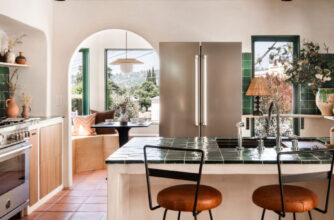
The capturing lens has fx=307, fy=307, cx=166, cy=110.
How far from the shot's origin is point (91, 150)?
17.9ft

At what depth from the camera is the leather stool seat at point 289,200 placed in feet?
6.08

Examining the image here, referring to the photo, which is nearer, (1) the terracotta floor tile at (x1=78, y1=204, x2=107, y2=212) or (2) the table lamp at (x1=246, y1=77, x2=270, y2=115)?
(1) the terracotta floor tile at (x1=78, y1=204, x2=107, y2=212)

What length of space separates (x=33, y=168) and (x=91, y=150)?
191cm

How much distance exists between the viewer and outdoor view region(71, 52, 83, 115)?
6.46 metres

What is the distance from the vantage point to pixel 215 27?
4.42 m

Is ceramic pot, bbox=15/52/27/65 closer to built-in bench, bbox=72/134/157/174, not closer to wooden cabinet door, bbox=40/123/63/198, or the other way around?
wooden cabinet door, bbox=40/123/63/198

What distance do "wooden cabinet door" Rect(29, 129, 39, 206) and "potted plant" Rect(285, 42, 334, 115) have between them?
11.4ft

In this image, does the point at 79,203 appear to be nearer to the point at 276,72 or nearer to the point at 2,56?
the point at 2,56

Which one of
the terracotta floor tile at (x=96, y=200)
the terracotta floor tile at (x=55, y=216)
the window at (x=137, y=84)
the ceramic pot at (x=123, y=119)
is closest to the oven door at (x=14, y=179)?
the terracotta floor tile at (x=55, y=216)

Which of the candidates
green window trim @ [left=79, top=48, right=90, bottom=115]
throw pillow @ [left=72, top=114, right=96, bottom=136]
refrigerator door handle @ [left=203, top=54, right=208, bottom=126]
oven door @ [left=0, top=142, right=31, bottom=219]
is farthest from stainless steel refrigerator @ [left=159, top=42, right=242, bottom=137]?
green window trim @ [left=79, top=48, right=90, bottom=115]

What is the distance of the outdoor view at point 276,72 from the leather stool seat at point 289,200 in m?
2.71

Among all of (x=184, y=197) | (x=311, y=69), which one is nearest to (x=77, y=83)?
(x=311, y=69)

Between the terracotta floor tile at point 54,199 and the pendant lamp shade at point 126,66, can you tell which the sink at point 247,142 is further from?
the pendant lamp shade at point 126,66

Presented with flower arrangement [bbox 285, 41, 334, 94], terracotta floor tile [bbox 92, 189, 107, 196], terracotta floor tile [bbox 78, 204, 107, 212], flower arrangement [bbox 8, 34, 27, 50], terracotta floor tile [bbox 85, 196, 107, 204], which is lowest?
terracotta floor tile [bbox 78, 204, 107, 212]
